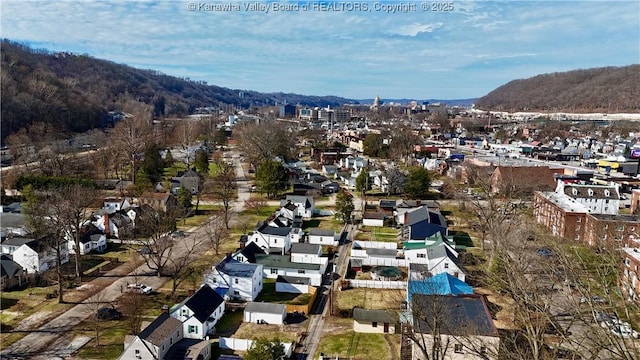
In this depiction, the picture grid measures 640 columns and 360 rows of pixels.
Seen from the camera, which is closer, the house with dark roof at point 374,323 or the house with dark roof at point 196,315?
the house with dark roof at point 196,315

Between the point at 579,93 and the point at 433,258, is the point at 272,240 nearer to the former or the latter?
the point at 433,258

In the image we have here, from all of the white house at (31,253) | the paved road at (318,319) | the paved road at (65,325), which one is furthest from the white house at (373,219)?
Answer: the white house at (31,253)

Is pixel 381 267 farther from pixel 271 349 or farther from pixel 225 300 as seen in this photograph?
pixel 271 349

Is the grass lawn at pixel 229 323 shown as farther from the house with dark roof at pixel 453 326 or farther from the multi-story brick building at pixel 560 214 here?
the multi-story brick building at pixel 560 214

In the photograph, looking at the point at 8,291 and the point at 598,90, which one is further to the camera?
the point at 598,90

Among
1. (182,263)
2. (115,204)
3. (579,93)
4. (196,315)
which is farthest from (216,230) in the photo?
(579,93)

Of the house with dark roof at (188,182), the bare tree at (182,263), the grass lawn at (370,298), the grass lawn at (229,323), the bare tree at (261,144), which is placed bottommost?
the grass lawn at (229,323)

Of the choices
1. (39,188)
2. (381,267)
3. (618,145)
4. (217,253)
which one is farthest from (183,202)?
(618,145)
